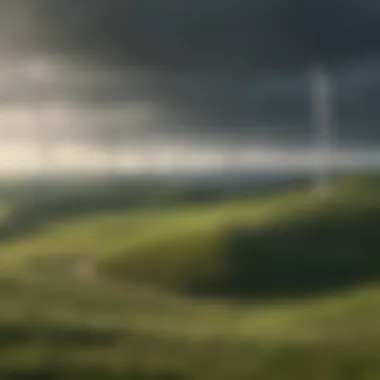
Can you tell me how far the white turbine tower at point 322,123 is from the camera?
1266 mm

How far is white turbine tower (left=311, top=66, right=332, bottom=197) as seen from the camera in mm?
1266

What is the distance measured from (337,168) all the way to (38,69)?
651 mm

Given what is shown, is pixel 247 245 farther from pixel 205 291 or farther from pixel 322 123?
pixel 322 123

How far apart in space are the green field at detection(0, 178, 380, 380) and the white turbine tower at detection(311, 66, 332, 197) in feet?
0.10

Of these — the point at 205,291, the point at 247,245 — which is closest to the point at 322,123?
the point at 247,245

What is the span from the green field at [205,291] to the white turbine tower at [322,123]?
0.03 m

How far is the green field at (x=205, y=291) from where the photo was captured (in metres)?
1.25

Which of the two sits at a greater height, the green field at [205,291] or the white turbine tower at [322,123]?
the white turbine tower at [322,123]

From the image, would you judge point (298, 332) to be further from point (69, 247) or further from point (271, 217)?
point (69, 247)

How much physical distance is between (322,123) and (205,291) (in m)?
0.41

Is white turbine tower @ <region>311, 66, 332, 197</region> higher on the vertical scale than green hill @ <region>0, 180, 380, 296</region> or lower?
higher

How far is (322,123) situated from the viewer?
1.27 meters

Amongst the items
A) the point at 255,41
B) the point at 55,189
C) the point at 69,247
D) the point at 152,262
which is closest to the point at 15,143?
the point at 55,189

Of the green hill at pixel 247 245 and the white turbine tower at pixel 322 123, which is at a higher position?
the white turbine tower at pixel 322 123
